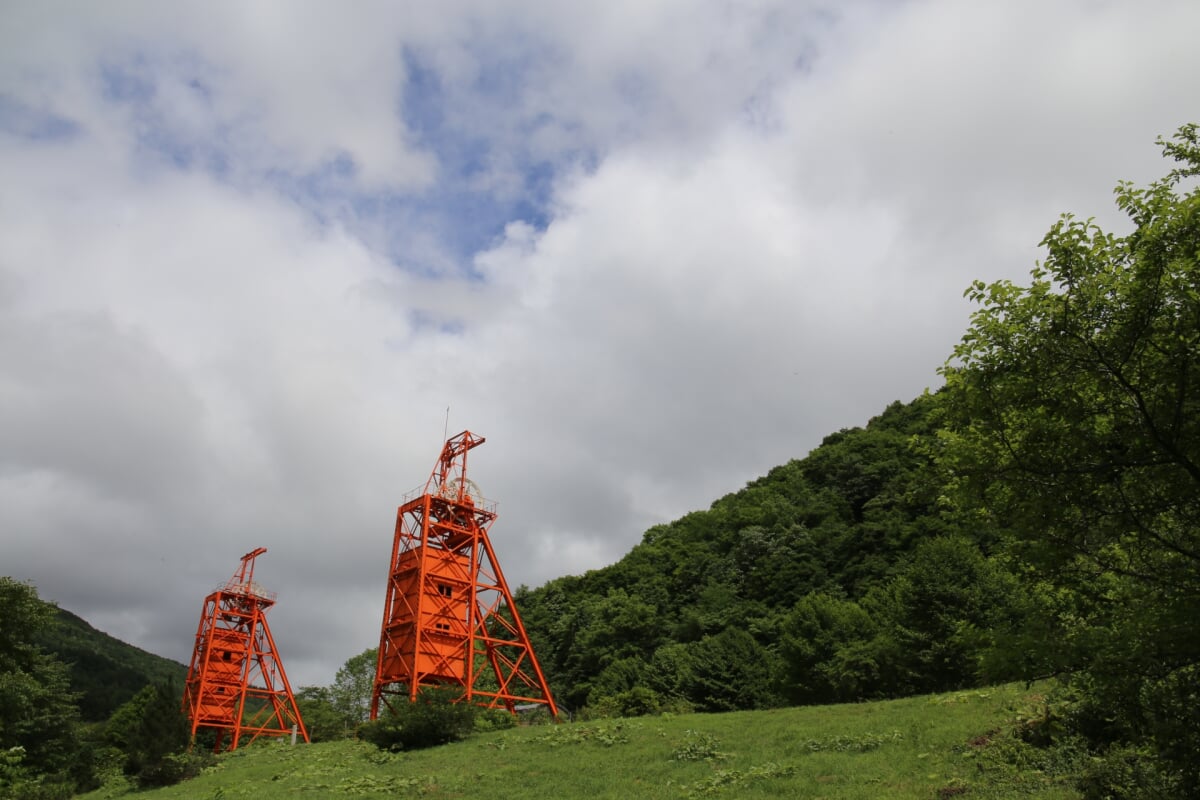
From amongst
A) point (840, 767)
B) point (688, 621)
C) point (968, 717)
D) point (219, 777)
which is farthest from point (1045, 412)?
point (688, 621)

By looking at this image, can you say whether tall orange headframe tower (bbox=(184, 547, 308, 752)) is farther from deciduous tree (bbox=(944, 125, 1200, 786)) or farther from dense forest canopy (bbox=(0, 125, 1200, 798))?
deciduous tree (bbox=(944, 125, 1200, 786))

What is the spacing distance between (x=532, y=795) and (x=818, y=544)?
5305 cm

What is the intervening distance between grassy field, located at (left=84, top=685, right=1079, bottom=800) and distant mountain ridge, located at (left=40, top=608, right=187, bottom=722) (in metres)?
52.1

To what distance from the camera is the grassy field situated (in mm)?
13180

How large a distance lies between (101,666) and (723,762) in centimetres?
10265

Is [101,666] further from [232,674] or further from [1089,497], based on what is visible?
[1089,497]

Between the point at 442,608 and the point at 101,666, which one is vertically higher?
the point at 101,666

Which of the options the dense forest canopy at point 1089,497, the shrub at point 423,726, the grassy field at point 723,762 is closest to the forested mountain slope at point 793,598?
the dense forest canopy at point 1089,497

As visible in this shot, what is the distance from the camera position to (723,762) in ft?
55.6

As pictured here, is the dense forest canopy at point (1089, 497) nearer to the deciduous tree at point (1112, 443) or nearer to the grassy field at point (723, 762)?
the deciduous tree at point (1112, 443)

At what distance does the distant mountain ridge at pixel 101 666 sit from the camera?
3120 inches

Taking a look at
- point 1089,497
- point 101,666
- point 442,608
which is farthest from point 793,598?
point 101,666

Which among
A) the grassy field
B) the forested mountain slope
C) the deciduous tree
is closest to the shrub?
the grassy field

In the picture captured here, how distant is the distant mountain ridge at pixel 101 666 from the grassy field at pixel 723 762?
52139mm
